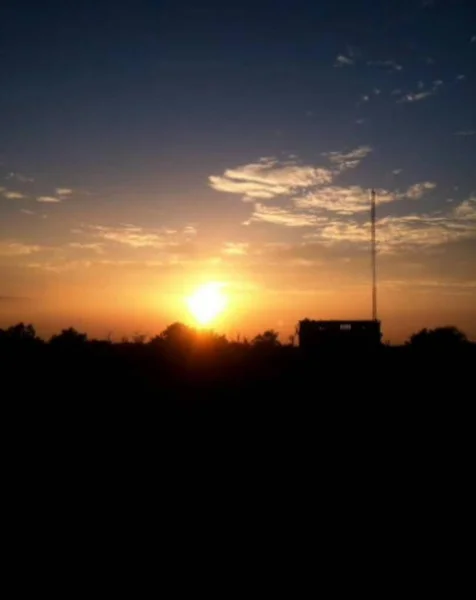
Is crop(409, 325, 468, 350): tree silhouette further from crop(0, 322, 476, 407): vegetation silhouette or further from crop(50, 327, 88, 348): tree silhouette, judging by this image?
crop(50, 327, 88, 348): tree silhouette

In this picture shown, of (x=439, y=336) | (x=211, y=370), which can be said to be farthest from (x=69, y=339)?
(x=439, y=336)

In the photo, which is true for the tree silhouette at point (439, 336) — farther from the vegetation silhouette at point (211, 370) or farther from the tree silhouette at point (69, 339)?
the tree silhouette at point (69, 339)

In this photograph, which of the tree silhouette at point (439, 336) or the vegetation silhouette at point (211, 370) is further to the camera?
the tree silhouette at point (439, 336)

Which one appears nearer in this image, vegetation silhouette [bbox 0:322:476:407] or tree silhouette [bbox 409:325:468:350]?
vegetation silhouette [bbox 0:322:476:407]

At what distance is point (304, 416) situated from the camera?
14.1 meters

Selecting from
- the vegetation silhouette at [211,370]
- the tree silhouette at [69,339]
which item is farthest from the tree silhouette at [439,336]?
the tree silhouette at [69,339]

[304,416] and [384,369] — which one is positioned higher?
[384,369]

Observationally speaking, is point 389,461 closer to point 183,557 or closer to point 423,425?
point 423,425

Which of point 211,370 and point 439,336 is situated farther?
point 439,336

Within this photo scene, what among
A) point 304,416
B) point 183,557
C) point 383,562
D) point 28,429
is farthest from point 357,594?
point 28,429

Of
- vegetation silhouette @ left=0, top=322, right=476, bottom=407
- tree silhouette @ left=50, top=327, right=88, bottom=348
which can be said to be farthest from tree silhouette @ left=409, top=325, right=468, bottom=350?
tree silhouette @ left=50, top=327, right=88, bottom=348

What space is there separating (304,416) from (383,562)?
17.6ft

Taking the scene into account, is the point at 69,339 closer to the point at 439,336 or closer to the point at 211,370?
the point at 211,370

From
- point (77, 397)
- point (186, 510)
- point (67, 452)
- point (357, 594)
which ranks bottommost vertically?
point (357, 594)
